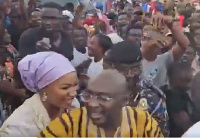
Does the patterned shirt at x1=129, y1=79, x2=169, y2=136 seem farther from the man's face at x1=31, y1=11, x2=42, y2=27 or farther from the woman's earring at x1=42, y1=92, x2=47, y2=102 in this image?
the man's face at x1=31, y1=11, x2=42, y2=27

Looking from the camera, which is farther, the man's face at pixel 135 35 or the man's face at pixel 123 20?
the man's face at pixel 123 20

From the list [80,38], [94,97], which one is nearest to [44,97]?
[94,97]

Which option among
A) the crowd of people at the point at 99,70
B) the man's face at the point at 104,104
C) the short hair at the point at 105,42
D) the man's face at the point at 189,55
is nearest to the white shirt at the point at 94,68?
the crowd of people at the point at 99,70

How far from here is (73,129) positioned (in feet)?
Answer: 5.09

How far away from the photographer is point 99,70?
1.90m

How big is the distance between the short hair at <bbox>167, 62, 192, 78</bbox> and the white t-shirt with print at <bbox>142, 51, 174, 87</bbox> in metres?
0.03

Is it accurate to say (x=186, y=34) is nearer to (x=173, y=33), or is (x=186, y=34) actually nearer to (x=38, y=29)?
(x=173, y=33)

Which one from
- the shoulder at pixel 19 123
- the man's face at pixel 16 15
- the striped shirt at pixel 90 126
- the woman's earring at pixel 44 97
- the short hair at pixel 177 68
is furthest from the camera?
the man's face at pixel 16 15

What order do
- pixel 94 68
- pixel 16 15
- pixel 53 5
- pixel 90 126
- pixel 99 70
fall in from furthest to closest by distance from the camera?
pixel 16 15 → pixel 53 5 → pixel 94 68 → pixel 99 70 → pixel 90 126

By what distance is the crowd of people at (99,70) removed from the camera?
5.24 feet

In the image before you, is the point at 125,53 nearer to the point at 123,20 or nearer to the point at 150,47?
the point at 150,47

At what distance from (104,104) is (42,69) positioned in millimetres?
309

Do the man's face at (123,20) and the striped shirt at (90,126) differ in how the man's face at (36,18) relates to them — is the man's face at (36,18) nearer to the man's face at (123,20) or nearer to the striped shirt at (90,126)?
the man's face at (123,20)

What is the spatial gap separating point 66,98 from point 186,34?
2.85 ft
